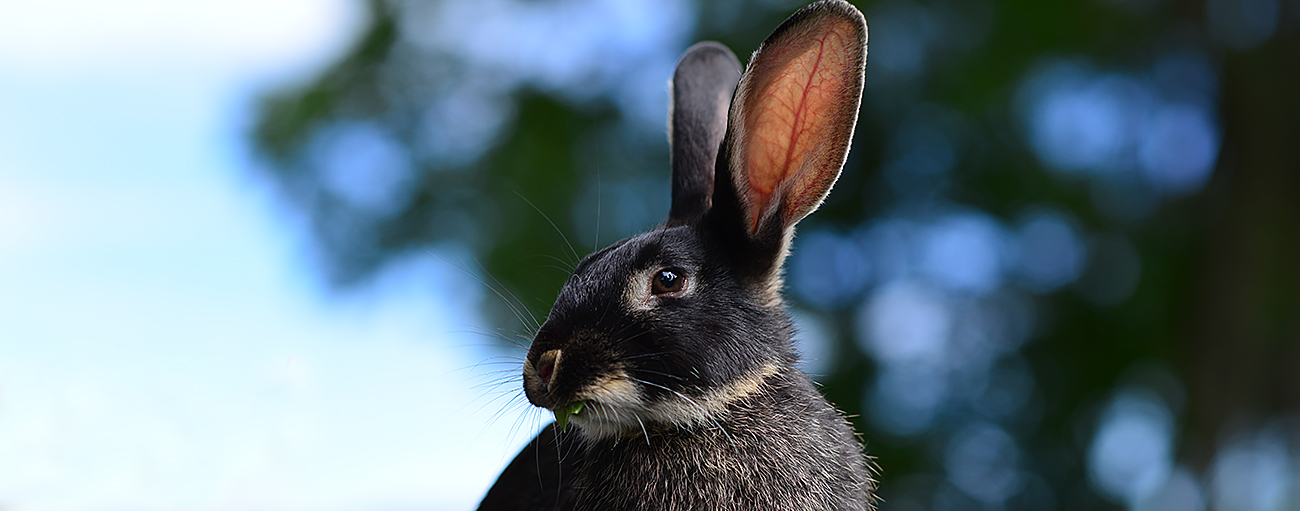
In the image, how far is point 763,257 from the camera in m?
1.89

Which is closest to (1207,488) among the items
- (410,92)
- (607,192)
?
(607,192)

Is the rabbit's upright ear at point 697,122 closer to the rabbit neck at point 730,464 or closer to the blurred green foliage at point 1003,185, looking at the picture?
the rabbit neck at point 730,464

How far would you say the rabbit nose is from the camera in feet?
5.50

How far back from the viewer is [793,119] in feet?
5.94

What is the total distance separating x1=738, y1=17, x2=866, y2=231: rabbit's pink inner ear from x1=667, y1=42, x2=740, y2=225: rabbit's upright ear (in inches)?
9.2

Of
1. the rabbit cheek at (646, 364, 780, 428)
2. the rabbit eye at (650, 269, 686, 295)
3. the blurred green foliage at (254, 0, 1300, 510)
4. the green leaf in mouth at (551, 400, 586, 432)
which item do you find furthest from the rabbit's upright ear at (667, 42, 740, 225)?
the blurred green foliage at (254, 0, 1300, 510)

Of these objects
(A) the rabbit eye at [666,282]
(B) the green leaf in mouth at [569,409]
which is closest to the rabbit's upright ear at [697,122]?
(A) the rabbit eye at [666,282]

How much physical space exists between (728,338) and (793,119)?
1.44 feet

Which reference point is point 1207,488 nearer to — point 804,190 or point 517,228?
point 517,228

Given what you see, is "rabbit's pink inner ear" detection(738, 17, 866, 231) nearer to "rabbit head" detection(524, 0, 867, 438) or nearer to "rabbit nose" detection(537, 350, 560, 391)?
"rabbit head" detection(524, 0, 867, 438)

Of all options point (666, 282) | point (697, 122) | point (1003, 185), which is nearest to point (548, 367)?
point (666, 282)

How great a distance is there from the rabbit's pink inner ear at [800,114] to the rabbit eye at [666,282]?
20 cm

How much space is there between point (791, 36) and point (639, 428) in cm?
78

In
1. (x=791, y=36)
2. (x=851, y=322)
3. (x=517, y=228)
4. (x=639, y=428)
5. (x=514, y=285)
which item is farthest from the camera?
(x=851, y=322)
